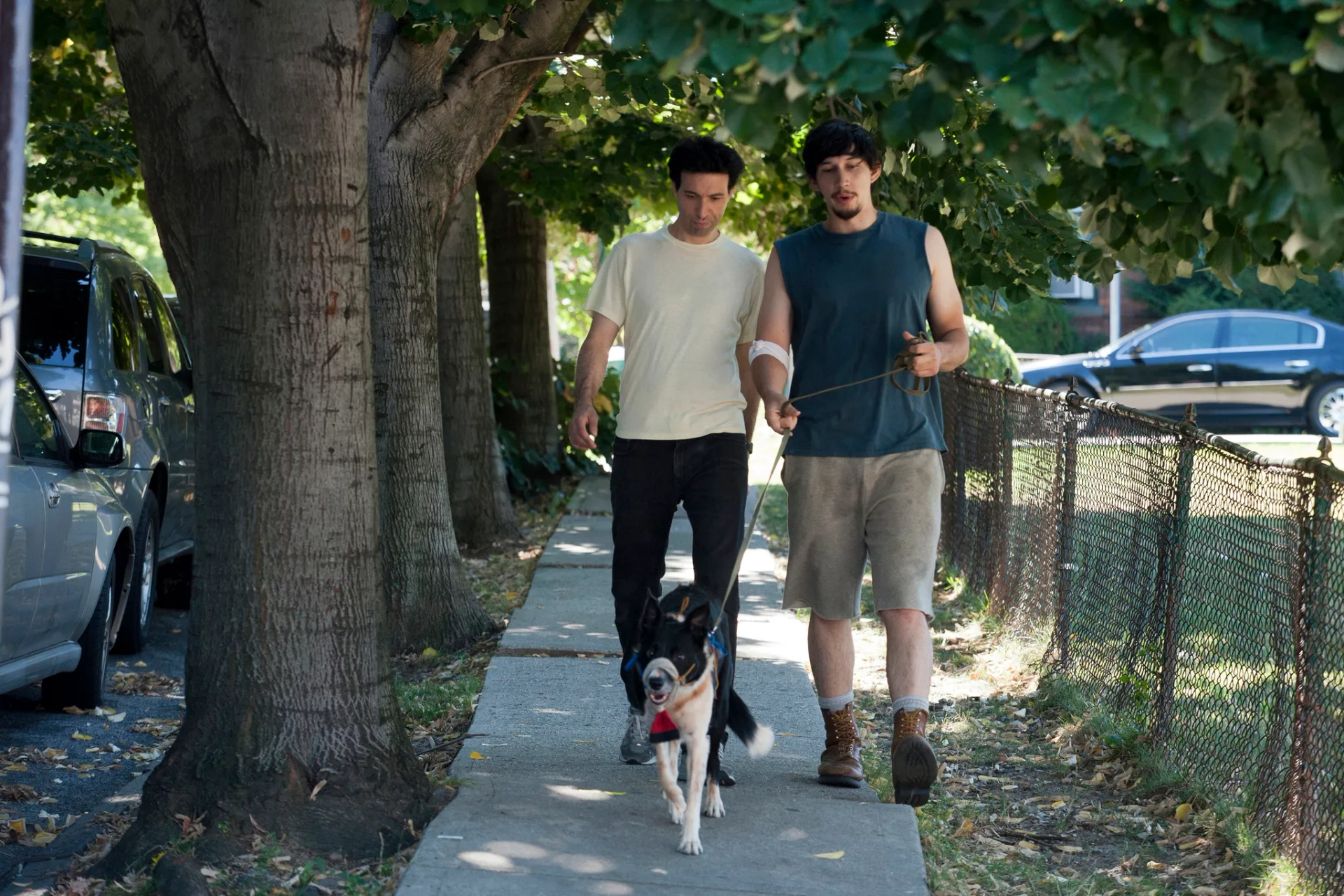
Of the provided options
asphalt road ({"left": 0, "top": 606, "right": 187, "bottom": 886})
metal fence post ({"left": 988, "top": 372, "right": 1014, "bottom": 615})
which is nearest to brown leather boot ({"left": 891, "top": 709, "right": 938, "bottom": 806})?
asphalt road ({"left": 0, "top": 606, "right": 187, "bottom": 886})

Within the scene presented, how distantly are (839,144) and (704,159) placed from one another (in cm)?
47

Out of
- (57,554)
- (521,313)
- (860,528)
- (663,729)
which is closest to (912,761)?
(860,528)

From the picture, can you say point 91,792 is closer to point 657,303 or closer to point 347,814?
point 347,814

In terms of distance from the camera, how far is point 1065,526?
7.07 meters

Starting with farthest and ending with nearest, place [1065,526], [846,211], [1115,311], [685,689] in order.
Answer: [1115,311] < [1065,526] < [846,211] < [685,689]

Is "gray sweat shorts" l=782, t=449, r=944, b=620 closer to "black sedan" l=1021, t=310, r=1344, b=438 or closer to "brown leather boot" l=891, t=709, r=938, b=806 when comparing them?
"brown leather boot" l=891, t=709, r=938, b=806

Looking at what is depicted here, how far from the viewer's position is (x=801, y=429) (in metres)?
5.00

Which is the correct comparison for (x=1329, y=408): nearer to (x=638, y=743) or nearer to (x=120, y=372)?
(x=120, y=372)

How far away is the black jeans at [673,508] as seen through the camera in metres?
5.02

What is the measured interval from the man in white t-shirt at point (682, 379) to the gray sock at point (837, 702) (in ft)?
1.30

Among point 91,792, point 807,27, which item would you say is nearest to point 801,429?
point 807,27

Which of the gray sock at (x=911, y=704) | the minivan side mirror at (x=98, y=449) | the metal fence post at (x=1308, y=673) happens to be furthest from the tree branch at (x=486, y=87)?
the metal fence post at (x=1308, y=673)

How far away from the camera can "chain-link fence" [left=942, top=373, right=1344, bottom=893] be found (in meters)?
4.35

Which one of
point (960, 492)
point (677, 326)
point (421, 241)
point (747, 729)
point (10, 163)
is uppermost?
point (421, 241)
